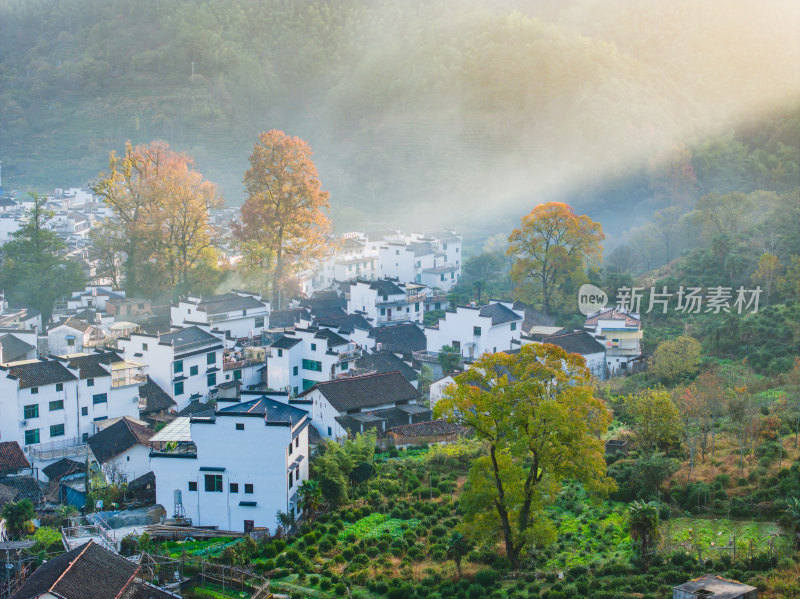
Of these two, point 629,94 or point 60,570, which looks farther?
point 629,94

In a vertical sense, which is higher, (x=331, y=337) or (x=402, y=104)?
(x=402, y=104)

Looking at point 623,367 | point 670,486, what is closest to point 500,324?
point 623,367

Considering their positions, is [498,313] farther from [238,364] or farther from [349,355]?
[238,364]

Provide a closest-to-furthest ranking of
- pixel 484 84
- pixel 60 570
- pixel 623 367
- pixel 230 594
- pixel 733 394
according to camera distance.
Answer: pixel 60 570 → pixel 230 594 → pixel 733 394 → pixel 623 367 → pixel 484 84

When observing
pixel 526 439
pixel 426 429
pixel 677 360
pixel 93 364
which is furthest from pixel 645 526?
pixel 93 364

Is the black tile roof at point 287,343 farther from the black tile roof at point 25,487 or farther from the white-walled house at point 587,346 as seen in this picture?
the black tile roof at point 25,487

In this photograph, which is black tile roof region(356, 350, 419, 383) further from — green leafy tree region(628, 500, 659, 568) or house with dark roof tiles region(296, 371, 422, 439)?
green leafy tree region(628, 500, 659, 568)

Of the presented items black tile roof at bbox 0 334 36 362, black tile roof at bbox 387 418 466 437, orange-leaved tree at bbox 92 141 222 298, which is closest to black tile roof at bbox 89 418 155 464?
black tile roof at bbox 0 334 36 362

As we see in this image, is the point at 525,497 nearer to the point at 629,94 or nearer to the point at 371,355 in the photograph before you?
the point at 371,355
